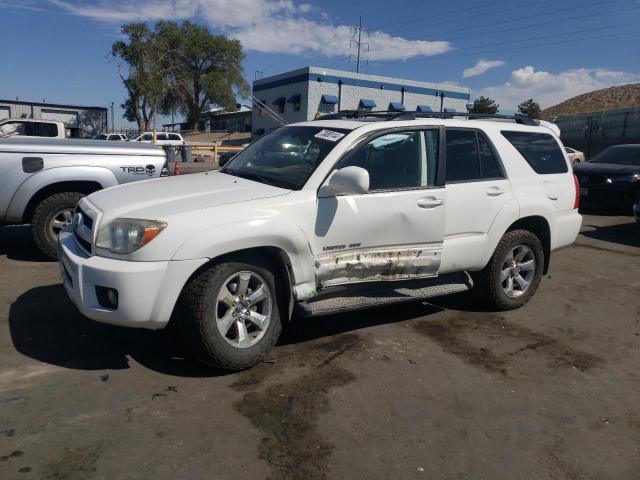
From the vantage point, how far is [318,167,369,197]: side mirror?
362 centimetres

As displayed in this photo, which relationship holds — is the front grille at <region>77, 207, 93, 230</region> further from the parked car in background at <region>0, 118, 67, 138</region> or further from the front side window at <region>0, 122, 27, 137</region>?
the front side window at <region>0, 122, 27, 137</region>

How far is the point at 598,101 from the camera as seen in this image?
66875 millimetres

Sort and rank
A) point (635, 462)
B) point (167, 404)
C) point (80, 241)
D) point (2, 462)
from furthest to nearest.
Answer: point (80, 241), point (167, 404), point (635, 462), point (2, 462)

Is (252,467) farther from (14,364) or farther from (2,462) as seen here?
(14,364)

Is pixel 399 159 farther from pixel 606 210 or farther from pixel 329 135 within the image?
pixel 606 210

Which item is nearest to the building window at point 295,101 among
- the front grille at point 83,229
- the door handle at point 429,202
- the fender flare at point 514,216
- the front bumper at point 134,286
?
the fender flare at point 514,216

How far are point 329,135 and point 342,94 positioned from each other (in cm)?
3994

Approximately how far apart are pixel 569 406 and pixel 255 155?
3103mm

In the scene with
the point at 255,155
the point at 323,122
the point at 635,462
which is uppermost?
the point at 323,122

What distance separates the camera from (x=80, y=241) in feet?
12.1

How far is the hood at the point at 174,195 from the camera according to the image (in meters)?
3.39

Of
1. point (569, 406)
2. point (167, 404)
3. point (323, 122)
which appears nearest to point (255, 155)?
point (323, 122)

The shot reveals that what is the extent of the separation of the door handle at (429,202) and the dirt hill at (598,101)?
212 feet

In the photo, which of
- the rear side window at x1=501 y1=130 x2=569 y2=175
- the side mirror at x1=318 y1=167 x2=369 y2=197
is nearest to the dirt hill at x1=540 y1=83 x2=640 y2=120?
the rear side window at x1=501 y1=130 x2=569 y2=175
